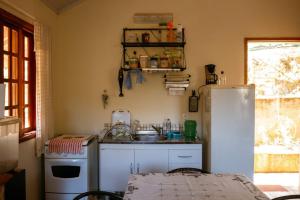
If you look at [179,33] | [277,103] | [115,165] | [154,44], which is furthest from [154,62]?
[277,103]

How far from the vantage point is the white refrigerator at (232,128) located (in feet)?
10.8

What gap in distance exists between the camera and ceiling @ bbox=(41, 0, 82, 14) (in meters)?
3.53

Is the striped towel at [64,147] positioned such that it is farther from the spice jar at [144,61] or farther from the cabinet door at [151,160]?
the spice jar at [144,61]

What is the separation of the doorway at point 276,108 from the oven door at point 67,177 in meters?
2.43

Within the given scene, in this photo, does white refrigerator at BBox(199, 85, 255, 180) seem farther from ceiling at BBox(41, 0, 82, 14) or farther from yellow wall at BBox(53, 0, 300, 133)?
ceiling at BBox(41, 0, 82, 14)

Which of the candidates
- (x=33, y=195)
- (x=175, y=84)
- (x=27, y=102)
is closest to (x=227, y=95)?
(x=175, y=84)

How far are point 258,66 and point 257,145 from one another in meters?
1.17

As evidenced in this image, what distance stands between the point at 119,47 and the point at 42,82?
1.18 m

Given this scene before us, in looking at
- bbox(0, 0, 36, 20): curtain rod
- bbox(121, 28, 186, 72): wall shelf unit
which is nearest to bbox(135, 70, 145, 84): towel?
bbox(121, 28, 186, 72): wall shelf unit

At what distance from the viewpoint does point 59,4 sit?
3727 mm

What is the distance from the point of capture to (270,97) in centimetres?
417

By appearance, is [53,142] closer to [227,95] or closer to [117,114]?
[117,114]

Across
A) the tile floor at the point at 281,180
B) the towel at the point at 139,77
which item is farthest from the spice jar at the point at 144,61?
the tile floor at the point at 281,180

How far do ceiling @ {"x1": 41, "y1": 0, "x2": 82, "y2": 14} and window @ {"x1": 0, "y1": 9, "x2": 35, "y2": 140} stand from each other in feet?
1.74
